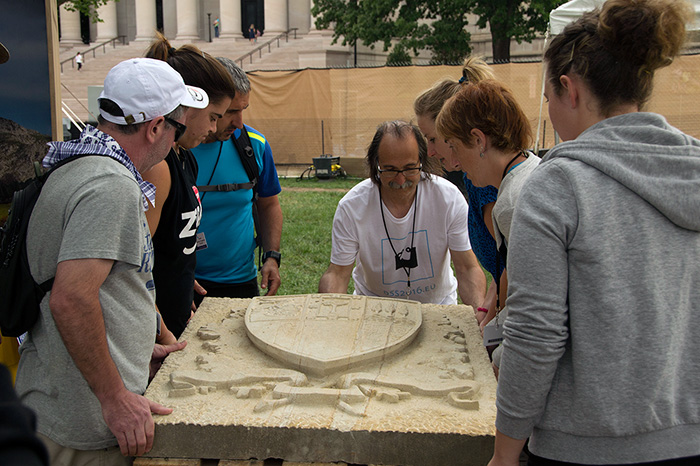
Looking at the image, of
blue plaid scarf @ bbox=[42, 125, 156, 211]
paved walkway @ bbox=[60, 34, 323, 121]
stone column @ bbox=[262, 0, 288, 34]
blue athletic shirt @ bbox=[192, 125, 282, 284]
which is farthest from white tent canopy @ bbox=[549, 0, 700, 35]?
stone column @ bbox=[262, 0, 288, 34]

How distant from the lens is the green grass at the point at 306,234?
5805 mm

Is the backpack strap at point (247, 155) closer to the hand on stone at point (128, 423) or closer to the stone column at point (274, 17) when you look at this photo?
the hand on stone at point (128, 423)

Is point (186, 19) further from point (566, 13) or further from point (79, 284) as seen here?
point (79, 284)

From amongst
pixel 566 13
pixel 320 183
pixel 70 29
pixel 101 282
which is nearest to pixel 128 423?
pixel 101 282

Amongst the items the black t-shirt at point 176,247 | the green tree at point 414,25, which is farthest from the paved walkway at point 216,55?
the black t-shirt at point 176,247

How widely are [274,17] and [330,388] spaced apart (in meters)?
27.9

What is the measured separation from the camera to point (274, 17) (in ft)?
90.1

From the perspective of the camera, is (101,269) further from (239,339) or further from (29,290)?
(239,339)

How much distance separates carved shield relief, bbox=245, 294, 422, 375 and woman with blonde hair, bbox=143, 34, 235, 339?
32 centimetres

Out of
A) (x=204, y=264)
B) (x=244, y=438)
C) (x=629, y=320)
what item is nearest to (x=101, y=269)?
(x=244, y=438)

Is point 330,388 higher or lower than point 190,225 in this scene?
lower

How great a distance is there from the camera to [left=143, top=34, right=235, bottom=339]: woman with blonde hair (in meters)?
2.28

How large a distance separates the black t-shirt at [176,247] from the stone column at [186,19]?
28970 mm

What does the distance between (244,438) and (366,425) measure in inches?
13.6
